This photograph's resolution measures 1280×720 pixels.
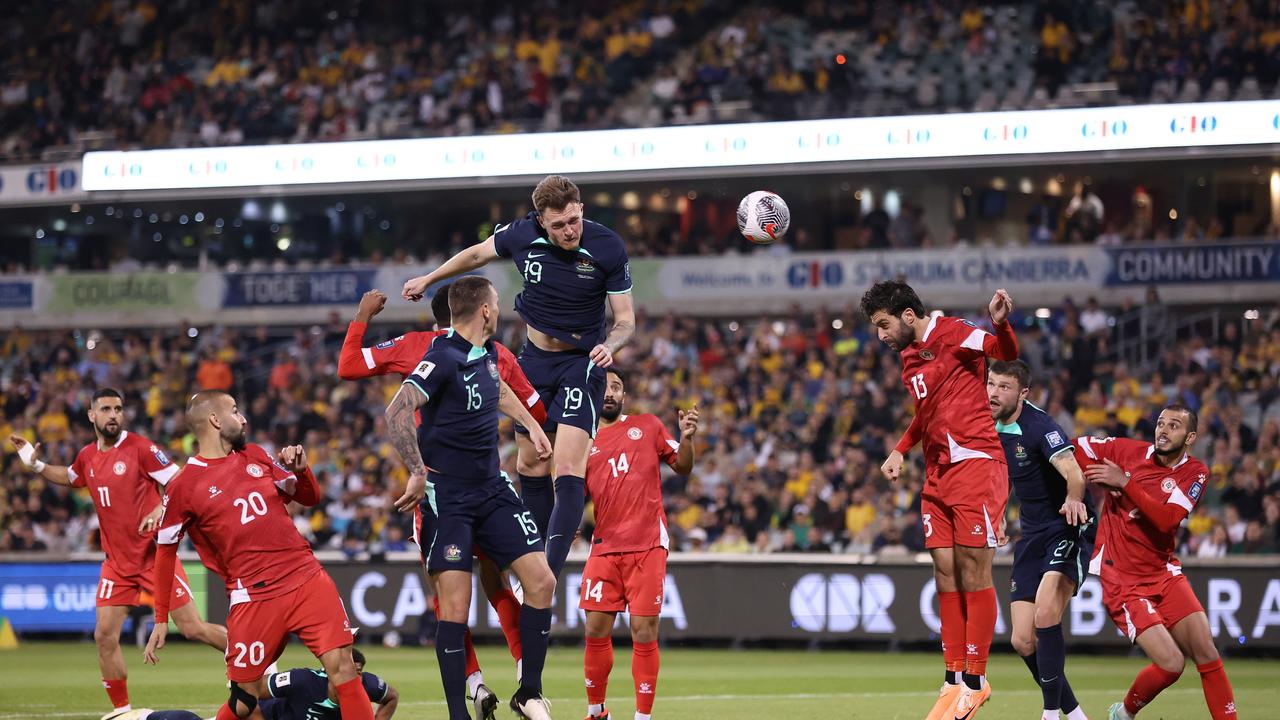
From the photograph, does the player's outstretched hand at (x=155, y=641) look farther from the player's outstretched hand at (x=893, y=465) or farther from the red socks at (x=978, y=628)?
the red socks at (x=978, y=628)

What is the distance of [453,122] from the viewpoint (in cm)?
3228

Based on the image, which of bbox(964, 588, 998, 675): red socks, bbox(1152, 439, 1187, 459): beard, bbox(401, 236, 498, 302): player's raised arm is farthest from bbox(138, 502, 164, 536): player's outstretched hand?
bbox(1152, 439, 1187, 459): beard

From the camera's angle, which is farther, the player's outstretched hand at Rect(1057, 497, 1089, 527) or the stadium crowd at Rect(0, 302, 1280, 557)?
the stadium crowd at Rect(0, 302, 1280, 557)

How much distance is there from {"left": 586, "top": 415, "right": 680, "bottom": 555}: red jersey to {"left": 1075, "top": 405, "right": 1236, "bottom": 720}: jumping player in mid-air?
3.05m

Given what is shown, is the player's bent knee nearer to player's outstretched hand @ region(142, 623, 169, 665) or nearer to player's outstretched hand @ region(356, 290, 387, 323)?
player's outstretched hand @ region(142, 623, 169, 665)

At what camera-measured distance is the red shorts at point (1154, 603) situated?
10539 mm

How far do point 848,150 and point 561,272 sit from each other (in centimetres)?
2033

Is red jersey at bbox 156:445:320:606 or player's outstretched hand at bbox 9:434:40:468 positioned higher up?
player's outstretched hand at bbox 9:434:40:468

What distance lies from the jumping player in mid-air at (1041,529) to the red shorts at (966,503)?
62 cm

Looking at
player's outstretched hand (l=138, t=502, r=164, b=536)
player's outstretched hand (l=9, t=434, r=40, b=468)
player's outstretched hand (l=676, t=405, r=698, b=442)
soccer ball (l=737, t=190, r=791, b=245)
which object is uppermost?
soccer ball (l=737, t=190, r=791, b=245)

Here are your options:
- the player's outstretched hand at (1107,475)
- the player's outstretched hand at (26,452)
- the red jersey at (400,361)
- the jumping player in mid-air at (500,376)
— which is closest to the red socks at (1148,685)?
the player's outstretched hand at (1107,475)

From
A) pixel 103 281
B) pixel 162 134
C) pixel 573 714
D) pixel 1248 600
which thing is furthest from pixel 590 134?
pixel 573 714

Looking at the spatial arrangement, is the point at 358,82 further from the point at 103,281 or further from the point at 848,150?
the point at 848,150

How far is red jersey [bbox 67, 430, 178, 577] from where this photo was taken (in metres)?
12.7
